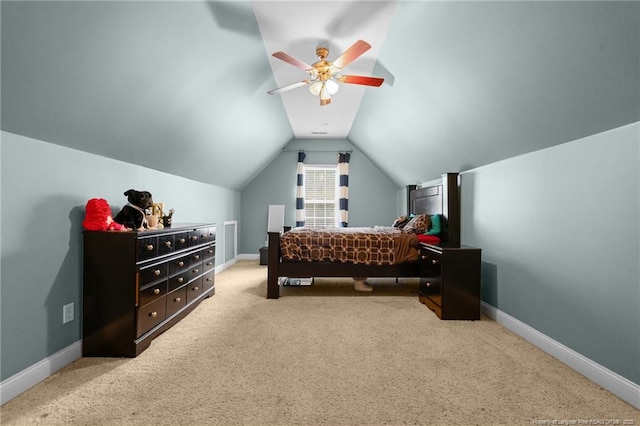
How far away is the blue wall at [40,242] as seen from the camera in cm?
164

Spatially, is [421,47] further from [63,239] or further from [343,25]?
[63,239]

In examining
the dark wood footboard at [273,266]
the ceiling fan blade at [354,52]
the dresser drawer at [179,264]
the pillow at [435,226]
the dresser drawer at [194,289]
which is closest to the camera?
the ceiling fan blade at [354,52]

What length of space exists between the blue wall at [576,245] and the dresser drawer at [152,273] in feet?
10.0

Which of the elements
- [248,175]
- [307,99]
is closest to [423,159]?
[307,99]

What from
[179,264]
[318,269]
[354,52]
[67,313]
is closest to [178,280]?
[179,264]

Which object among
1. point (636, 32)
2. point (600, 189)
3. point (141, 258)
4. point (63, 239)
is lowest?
point (141, 258)

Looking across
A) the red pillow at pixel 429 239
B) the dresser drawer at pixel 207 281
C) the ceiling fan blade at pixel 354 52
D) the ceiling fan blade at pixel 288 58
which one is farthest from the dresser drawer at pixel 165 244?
the red pillow at pixel 429 239

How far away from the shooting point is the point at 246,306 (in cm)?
331

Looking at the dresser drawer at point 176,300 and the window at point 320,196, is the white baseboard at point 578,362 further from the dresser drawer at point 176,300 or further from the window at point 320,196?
the window at point 320,196

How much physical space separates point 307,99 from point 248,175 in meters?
2.35

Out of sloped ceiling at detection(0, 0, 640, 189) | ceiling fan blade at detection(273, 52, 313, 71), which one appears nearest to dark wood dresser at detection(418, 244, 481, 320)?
sloped ceiling at detection(0, 0, 640, 189)

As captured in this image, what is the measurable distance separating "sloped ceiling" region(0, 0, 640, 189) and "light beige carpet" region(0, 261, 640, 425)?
5.17 ft

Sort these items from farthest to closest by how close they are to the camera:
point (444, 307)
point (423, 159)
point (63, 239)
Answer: point (423, 159) → point (444, 307) → point (63, 239)

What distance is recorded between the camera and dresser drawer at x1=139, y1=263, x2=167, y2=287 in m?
2.17
